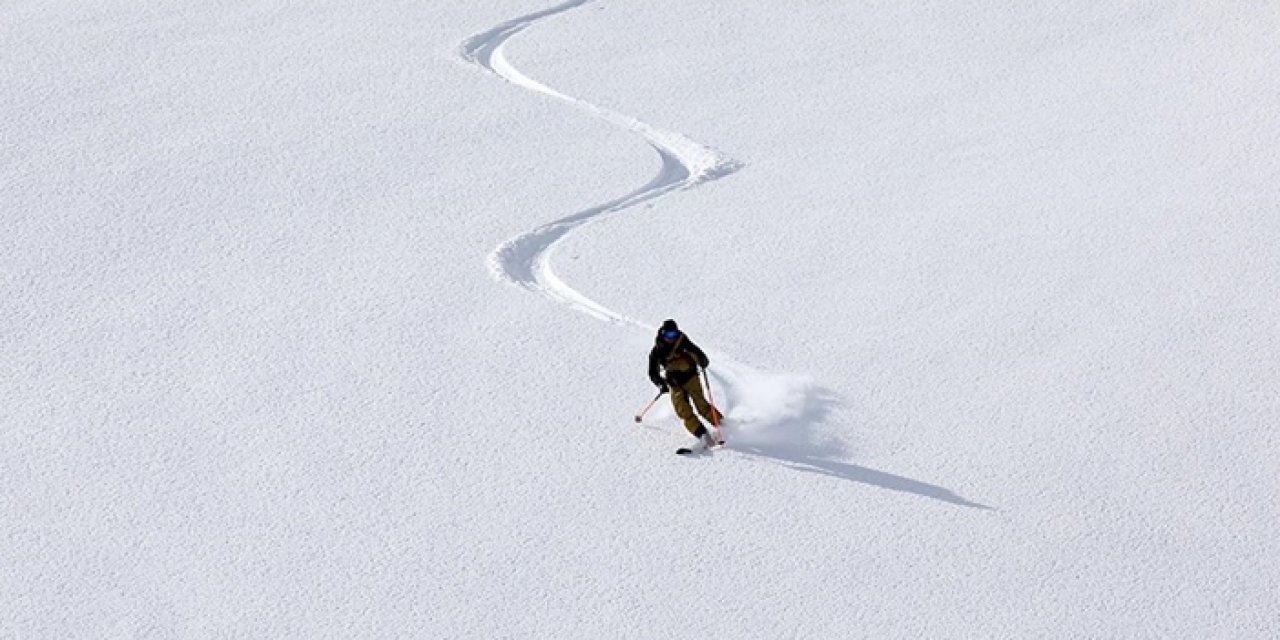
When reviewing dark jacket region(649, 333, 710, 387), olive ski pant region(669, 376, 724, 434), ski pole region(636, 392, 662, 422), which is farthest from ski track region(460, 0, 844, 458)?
dark jacket region(649, 333, 710, 387)

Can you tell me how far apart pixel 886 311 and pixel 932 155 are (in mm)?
3253

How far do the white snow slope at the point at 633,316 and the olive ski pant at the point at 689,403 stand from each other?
1.08 ft

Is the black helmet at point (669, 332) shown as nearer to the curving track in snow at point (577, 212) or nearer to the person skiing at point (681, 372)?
the person skiing at point (681, 372)

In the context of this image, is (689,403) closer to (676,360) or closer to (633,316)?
(676,360)

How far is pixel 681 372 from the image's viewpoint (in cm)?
1089

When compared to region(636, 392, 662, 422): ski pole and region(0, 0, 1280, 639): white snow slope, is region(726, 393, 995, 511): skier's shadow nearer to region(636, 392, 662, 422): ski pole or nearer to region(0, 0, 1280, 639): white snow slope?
region(0, 0, 1280, 639): white snow slope

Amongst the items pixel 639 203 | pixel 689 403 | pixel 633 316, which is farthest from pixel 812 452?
pixel 639 203

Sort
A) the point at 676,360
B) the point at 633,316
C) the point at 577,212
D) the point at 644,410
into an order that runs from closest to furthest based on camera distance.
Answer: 1. the point at 676,360
2. the point at 644,410
3. the point at 633,316
4. the point at 577,212

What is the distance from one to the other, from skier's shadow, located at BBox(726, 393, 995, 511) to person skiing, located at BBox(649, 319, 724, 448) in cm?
35

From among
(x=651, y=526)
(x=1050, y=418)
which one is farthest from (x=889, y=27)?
(x=651, y=526)

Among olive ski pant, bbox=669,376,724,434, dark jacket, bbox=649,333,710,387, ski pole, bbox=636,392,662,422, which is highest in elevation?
dark jacket, bbox=649,333,710,387

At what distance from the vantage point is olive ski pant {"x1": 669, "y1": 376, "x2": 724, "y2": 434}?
10945mm

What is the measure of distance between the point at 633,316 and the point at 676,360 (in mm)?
2231

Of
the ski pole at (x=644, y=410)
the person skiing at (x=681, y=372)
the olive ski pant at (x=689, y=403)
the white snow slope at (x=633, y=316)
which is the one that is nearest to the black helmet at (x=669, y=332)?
the person skiing at (x=681, y=372)
